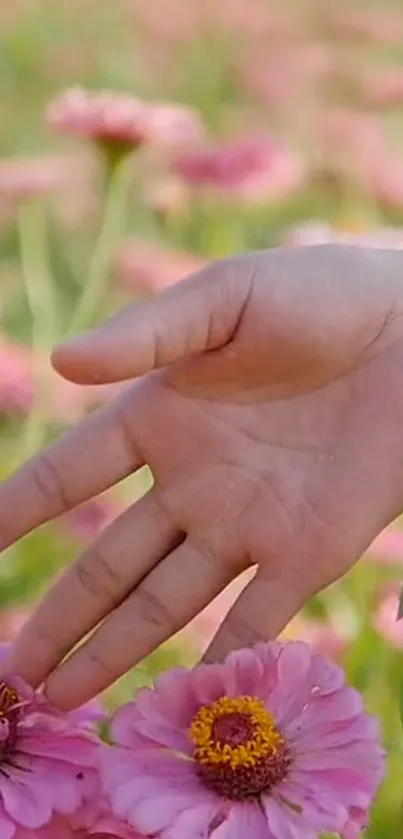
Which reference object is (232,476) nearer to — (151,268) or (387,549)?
(387,549)

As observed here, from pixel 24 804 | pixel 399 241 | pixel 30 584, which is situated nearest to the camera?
pixel 24 804

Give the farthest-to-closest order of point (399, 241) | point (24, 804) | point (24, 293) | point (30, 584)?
point (24, 293), point (30, 584), point (399, 241), point (24, 804)

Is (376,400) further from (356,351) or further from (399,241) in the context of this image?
(399,241)

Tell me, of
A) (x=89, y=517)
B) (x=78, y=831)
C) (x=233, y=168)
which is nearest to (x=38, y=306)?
(x=233, y=168)

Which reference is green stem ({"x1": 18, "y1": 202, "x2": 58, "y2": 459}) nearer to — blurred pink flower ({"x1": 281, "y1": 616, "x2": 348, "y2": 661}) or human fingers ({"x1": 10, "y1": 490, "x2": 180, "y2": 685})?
blurred pink flower ({"x1": 281, "y1": 616, "x2": 348, "y2": 661})

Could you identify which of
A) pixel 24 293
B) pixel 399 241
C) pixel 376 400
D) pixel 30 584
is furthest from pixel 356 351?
pixel 24 293

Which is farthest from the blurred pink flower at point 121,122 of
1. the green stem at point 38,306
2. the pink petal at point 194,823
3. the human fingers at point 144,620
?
the pink petal at point 194,823
